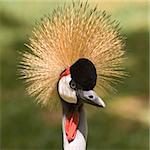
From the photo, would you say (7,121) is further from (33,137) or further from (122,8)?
(122,8)

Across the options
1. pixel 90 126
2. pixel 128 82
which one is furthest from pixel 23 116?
pixel 128 82

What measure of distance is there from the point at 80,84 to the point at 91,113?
2.12 metres

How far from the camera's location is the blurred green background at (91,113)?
3.01 meters

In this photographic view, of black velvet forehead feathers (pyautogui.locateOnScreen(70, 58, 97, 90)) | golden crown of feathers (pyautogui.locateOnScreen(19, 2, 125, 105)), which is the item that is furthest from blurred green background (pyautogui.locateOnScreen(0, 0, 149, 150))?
black velvet forehead feathers (pyautogui.locateOnScreen(70, 58, 97, 90))

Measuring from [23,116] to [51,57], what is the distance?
2.02 metres

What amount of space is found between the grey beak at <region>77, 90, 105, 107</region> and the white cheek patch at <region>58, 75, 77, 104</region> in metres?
0.02

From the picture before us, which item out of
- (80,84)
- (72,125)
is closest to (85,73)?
(80,84)

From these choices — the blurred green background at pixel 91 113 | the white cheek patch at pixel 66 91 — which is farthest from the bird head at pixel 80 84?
the blurred green background at pixel 91 113

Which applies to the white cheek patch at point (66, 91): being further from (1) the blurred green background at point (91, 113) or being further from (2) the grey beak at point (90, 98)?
(1) the blurred green background at point (91, 113)

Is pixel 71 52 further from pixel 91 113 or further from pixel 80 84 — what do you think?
pixel 91 113

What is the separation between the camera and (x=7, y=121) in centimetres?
323

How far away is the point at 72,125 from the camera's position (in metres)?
1.28

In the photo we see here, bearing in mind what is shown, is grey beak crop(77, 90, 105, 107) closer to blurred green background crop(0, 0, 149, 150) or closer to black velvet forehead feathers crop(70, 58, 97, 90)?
black velvet forehead feathers crop(70, 58, 97, 90)

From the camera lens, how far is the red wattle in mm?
1275
